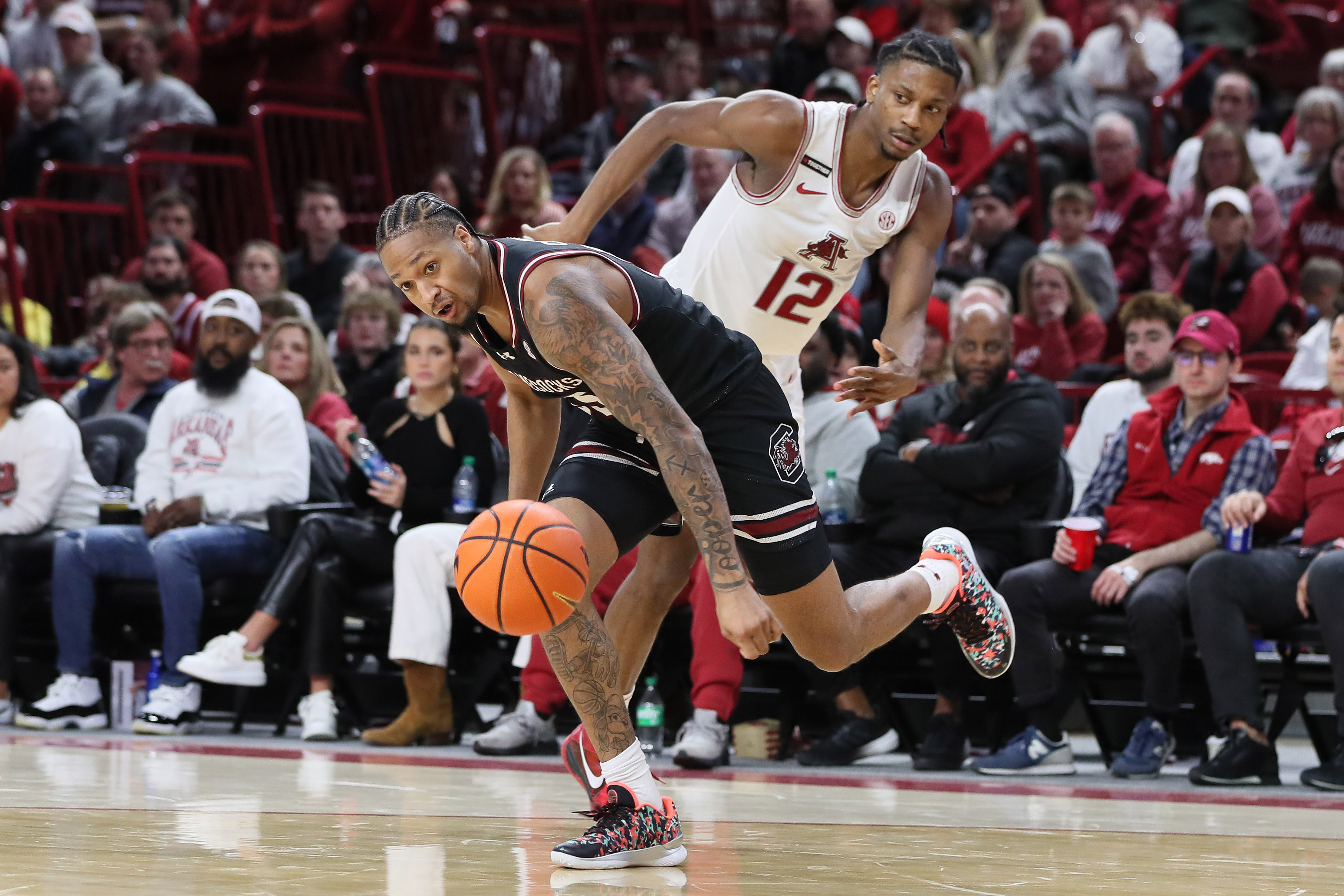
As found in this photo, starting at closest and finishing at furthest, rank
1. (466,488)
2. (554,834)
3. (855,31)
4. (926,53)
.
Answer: (554,834)
(926,53)
(466,488)
(855,31)

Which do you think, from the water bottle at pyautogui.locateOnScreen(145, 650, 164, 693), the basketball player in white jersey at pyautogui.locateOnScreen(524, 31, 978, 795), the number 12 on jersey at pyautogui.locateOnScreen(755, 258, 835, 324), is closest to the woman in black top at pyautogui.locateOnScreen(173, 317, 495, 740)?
the water bottle at pyautogui.locateOnScreen(145, 650, 164, 693)

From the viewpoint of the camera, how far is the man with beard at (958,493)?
6910 millimetres

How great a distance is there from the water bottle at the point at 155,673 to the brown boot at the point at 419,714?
3.89 feet

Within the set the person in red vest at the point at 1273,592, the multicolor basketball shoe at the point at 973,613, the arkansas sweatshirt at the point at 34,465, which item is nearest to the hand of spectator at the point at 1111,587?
the person in red vest at the point at 1273,592

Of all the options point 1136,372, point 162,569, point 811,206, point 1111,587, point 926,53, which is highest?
point 926,53

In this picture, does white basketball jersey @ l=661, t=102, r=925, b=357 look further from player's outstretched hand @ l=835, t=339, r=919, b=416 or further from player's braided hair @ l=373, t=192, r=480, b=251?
player's braided hair @ l=373, t=192, r=480, b=251

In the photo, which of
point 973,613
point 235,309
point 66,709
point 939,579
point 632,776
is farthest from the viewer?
point 235,309

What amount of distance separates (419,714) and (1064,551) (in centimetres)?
288

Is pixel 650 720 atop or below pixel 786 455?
below

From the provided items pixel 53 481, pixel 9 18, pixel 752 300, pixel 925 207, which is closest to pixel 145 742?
pixel 53 481

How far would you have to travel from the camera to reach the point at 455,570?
3.87 m

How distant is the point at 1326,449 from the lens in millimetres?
6699

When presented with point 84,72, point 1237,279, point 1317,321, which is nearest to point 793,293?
point 1237,279

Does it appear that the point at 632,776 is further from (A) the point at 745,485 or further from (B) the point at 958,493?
(B) the point at 958,493
